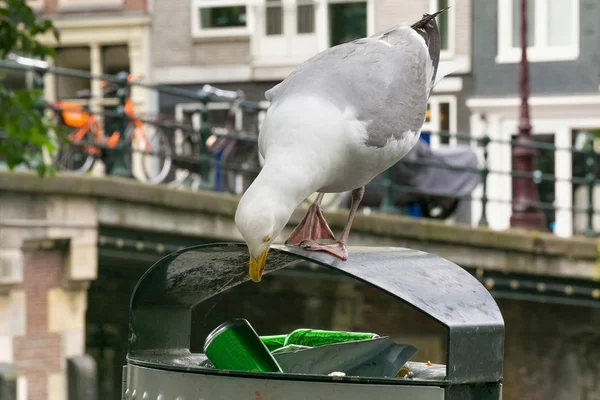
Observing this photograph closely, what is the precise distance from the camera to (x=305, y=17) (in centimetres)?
2108

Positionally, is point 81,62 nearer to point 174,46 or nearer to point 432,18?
point 174,46

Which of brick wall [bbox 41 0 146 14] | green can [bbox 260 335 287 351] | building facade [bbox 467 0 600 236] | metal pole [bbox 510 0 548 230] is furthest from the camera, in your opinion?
brick wall [bbox 41 0 146 14]

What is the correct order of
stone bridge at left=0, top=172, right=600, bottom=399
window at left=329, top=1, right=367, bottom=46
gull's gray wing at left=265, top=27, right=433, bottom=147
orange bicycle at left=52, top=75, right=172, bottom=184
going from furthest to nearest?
window at left=329, top=1, right=367, bottom=46
orange bicycle at left=52, top=75, right=172, bottom=184
stone bridge at left=0, top=172, right=600, bottom=399
gull's gray wing at left=265, top=27, right=433, bottom=147

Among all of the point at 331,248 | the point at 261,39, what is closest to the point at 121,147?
the point at 331,248

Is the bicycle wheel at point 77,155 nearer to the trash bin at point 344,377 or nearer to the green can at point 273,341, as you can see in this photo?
the green can at point 273,341

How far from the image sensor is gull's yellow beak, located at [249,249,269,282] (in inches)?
95.3

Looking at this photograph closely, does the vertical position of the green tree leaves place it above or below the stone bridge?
above

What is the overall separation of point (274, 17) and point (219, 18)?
0.95 meters

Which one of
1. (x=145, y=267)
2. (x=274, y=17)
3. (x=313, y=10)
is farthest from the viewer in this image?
(x=274, y=17)

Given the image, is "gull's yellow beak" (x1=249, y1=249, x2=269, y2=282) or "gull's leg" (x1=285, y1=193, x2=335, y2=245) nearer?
"gull's yellow beak" (x1=249, y1=249, x2=269, y2=282)

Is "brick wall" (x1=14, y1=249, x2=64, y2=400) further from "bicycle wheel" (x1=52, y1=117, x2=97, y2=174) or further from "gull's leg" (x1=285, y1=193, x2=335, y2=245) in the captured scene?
"gull's leg" (x1=285, y1=193, x2=335, y2=245)

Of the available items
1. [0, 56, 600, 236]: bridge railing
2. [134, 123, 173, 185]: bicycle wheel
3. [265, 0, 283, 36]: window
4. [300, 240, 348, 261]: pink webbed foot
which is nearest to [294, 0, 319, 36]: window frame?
[265, 0, 283, 36]: window

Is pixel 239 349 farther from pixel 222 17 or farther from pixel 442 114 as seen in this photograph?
pixel 222 17

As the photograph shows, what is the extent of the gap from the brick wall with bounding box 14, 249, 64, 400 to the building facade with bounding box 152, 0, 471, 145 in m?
9.23
